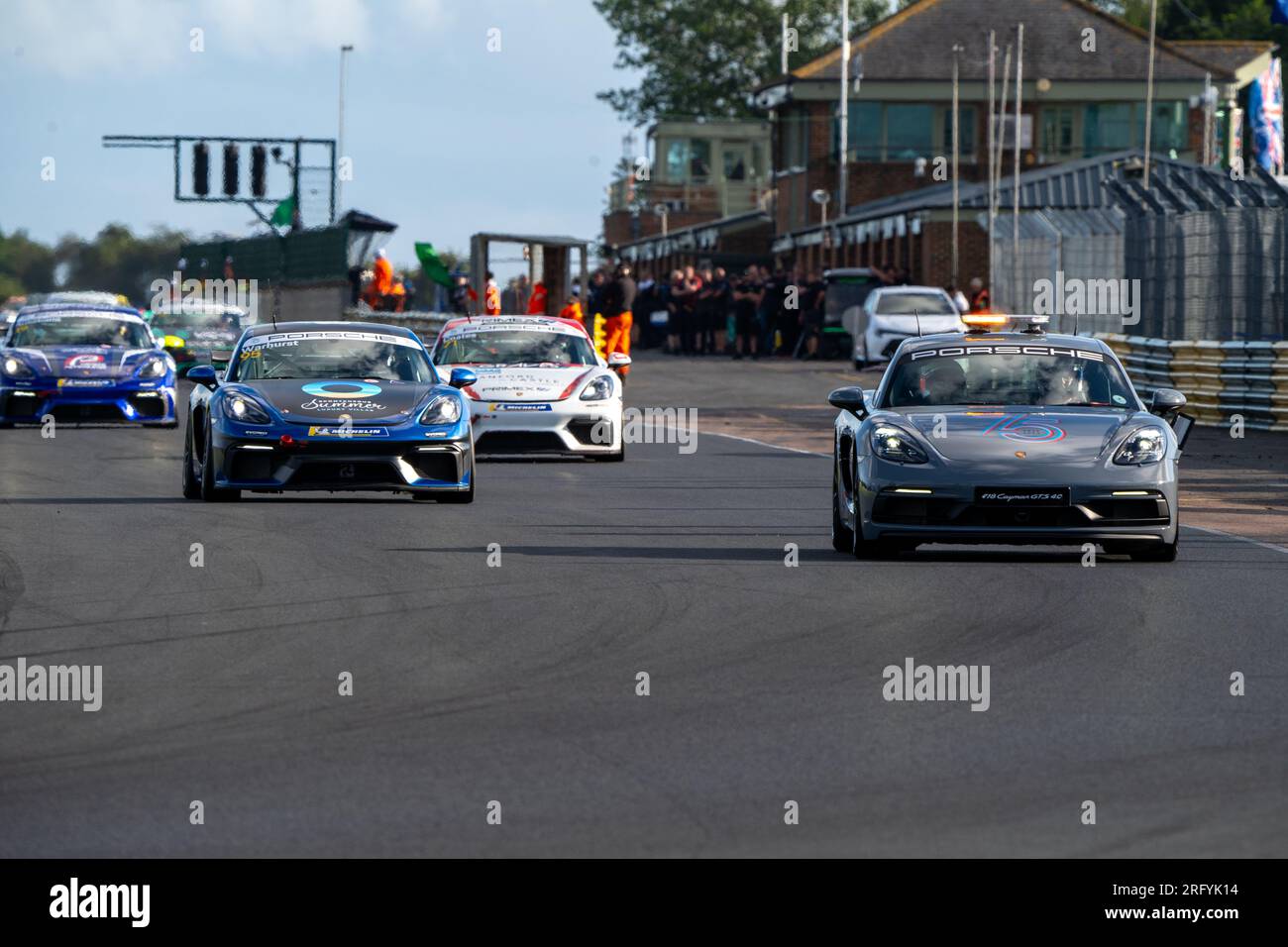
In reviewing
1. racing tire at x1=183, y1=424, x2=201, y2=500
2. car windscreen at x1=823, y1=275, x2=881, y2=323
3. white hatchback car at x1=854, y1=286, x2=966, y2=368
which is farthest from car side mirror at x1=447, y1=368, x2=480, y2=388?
car windscreen at x1=823, y1=275, x2=881, y2=323

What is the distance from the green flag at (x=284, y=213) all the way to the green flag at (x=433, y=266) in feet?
69.8

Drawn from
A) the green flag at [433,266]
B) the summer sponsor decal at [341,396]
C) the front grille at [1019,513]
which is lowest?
the front grille at [1019,513]

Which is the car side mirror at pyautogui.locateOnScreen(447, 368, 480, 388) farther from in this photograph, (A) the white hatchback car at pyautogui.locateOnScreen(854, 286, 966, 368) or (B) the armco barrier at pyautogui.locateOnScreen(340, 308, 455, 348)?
(B) the armco barrier at pyautogui.locateOnScreen(340, 308, 455, 348)

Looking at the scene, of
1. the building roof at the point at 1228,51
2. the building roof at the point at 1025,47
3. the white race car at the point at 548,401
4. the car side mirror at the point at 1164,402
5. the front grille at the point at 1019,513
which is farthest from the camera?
the building roof at the point at 1228,51

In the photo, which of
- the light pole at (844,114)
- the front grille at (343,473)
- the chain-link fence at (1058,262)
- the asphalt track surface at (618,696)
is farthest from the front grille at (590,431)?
the light pole at (844,114)

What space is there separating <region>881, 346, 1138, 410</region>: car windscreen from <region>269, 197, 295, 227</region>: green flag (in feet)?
192

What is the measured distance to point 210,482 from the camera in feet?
54.9

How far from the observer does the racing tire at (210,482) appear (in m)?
16.6

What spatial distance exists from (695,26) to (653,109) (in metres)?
4.48

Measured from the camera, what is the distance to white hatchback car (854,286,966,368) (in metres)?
41.5

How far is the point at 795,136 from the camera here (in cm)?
7281

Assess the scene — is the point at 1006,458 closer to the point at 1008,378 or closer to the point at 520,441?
the point at 1008,378

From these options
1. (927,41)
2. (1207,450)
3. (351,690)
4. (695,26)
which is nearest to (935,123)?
(927,41)

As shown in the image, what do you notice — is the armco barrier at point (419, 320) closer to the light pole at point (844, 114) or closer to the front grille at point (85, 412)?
the light pole at point (844, 114)
